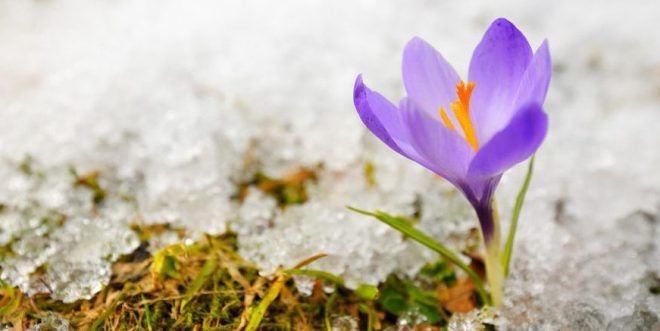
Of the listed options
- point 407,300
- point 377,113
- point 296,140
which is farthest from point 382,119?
point 296,140

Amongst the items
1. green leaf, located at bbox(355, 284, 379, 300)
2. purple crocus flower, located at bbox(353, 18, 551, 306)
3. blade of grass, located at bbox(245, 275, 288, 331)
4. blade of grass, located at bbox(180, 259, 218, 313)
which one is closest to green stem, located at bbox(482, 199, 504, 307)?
purple crocus flower, located at bbox(353, 18, 551, 306)

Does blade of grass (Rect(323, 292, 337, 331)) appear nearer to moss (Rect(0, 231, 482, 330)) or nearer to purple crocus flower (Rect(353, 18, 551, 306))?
moss (Rect(0, 231, 482, 330))

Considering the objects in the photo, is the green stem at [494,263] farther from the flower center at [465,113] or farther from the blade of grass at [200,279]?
the blade of grass at [200,279]

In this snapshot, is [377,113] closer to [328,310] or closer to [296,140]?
[328,310]

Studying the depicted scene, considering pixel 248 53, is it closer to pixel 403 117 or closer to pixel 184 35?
pixel 184 35

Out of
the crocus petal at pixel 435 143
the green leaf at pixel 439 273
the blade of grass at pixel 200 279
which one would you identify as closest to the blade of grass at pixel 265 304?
the blade of grass at pixel 200 279

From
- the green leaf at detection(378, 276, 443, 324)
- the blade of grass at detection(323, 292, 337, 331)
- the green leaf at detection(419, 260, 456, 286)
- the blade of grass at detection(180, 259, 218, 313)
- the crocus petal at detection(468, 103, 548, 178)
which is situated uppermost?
the crocus petal at detection(468, 103, 548, 178)
